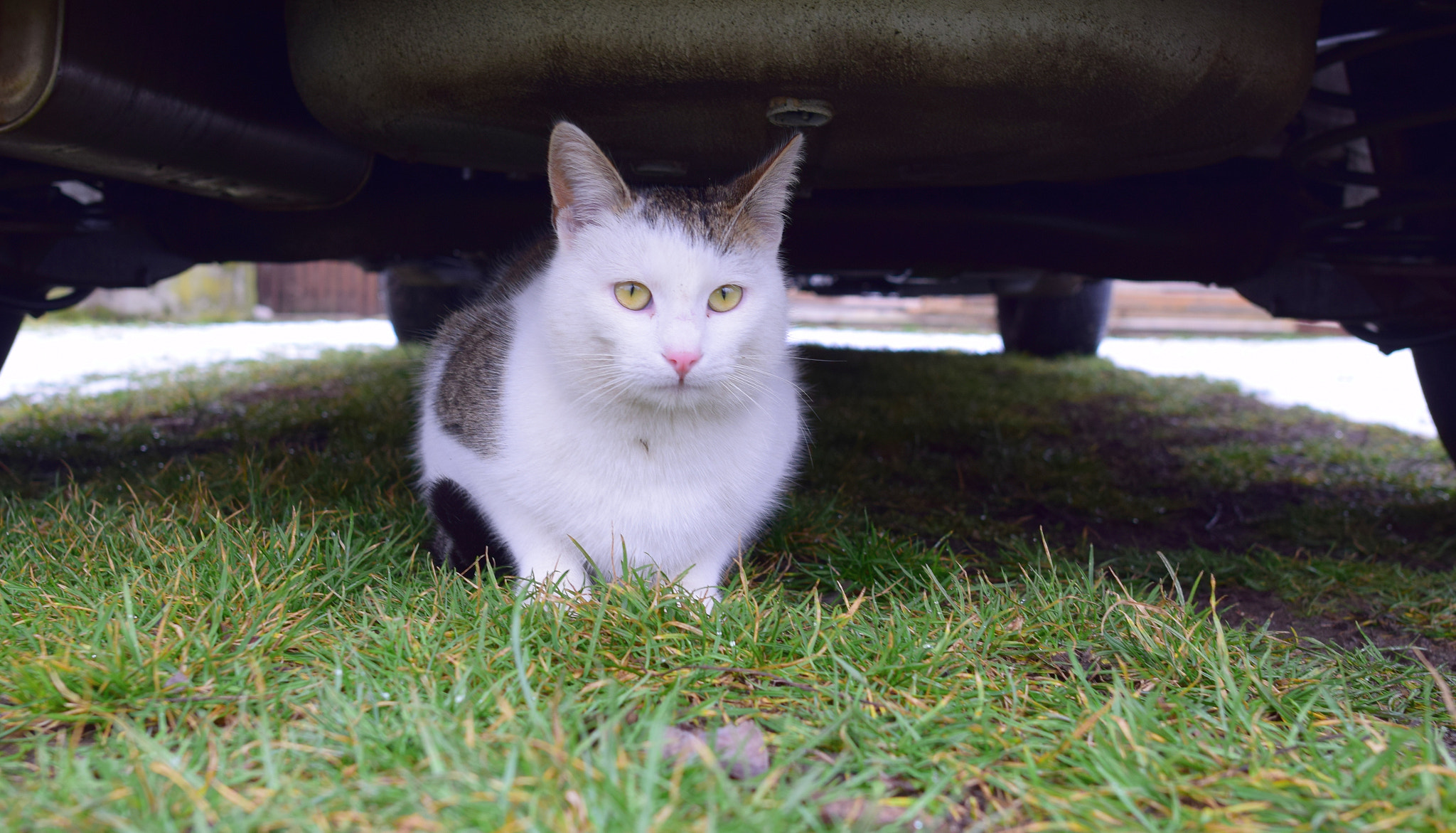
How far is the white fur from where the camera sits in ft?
4.90

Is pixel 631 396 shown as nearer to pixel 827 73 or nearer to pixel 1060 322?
pixel 827 73

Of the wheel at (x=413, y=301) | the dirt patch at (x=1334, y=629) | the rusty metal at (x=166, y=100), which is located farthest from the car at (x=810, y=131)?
the wheel at (x=413, y=301)

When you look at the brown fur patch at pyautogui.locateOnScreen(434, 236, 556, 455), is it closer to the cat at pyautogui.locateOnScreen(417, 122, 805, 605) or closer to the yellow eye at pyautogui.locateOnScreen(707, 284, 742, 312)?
the cat at pyautogui.locateOnScreen(417, 122, 805, 605)

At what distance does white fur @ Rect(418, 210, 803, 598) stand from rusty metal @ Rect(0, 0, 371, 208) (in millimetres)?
729

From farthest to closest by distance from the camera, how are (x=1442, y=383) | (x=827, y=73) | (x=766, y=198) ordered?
(x=1442, y=383) < (x=766, y=198) < (x=827, y=73)

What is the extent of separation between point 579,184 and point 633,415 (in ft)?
1.44

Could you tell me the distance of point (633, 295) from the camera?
5.01ft

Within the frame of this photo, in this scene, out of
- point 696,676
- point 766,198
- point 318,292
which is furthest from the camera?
point 318,292

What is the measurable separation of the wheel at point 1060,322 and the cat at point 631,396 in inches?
207

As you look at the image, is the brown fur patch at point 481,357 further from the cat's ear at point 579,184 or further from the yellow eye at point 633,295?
the yellow eye at point 633,295

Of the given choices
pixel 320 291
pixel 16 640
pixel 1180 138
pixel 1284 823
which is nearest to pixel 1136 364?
pixel 1180 138

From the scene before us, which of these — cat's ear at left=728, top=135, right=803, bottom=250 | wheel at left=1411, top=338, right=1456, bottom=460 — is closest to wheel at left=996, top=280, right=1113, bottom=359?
wheel at left=1411, top=338, right=1456, bottom=460

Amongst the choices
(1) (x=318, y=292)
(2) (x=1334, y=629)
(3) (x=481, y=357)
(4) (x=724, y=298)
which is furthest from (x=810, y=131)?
(1) (x=318, y=292)

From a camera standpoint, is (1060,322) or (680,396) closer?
(680,396)
